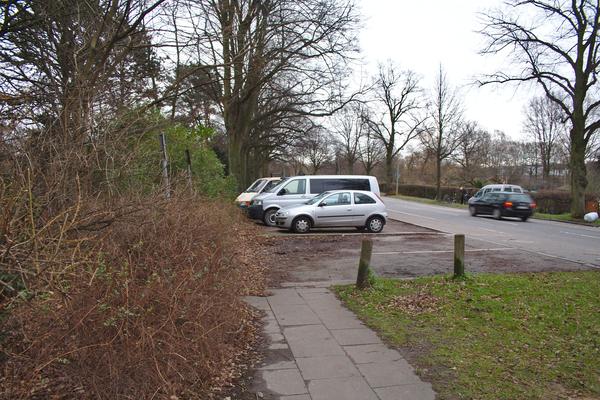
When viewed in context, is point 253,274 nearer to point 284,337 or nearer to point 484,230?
point 284,337

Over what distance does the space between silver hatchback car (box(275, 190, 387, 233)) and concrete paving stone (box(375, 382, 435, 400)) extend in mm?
11881

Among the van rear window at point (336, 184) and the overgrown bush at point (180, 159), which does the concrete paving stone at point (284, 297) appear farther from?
the van rear window at point (336, 184)

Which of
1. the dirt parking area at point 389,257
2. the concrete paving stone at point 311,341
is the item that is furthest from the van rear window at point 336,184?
the concrete paving stone at point 311,341

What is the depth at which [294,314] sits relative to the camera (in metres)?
6.45

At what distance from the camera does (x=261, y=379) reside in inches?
169

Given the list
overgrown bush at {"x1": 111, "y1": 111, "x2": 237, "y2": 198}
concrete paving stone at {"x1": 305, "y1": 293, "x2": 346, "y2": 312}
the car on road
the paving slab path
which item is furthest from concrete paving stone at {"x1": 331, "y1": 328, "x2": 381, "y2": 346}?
the car on road

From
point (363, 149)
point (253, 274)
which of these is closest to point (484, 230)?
point (253, 274)

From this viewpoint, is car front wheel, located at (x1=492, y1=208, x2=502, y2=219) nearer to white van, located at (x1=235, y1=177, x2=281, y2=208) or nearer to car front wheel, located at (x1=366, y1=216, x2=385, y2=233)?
car front wheel, located at (x1=366, y1=216, x2=385, y2=233)

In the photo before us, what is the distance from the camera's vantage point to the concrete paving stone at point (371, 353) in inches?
188

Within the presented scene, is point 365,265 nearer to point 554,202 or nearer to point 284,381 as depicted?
point 284,381

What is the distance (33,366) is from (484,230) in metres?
18.4

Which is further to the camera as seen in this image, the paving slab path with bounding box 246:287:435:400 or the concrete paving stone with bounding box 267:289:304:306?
the concrete paving stone with bounding box 267:289:304:306

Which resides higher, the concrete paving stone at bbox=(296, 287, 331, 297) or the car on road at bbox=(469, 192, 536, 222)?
the car on road at bbox=(469, 192, 536, 222)

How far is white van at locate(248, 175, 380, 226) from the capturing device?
60.0 feet
